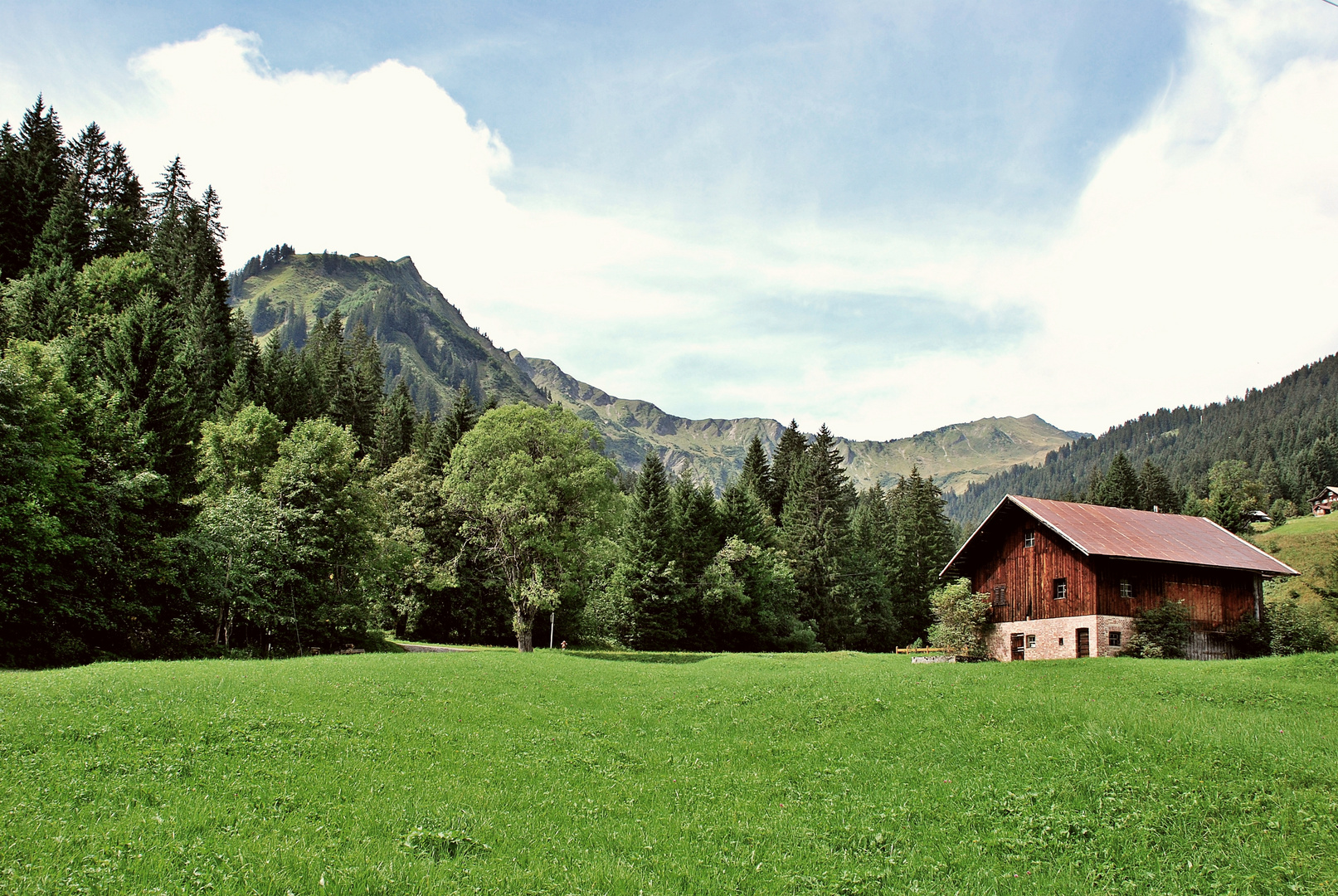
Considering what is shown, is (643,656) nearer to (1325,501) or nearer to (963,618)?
(963,618)

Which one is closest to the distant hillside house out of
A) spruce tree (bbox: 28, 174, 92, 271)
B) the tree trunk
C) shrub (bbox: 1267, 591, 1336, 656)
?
shrub (bbox: 1267, 591, 1336, 656)

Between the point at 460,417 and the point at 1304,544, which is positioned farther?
the point at 1304,544

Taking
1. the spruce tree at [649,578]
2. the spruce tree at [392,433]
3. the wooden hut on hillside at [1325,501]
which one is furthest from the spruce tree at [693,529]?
the wooden hut on hillside at [1325,501]

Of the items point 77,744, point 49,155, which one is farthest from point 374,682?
point 49,155

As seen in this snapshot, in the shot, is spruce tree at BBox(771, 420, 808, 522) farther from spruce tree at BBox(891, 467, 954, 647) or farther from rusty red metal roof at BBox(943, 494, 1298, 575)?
rusty red metal roof at BBox(943, 494, 1298, 575)

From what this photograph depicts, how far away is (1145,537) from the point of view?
40.8m

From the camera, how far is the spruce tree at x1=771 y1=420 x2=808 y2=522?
8550cm

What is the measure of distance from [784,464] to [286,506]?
59.3 metres

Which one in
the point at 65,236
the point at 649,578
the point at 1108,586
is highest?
the point at 65,236

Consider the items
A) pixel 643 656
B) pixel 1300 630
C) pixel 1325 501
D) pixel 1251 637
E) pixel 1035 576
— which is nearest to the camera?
pixel 1300 630

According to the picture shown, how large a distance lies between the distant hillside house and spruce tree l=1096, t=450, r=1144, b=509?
215ft

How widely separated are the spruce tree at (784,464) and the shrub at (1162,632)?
153 feet

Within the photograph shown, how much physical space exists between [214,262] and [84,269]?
24.8 m

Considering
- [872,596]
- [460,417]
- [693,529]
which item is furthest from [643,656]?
[872,596]
